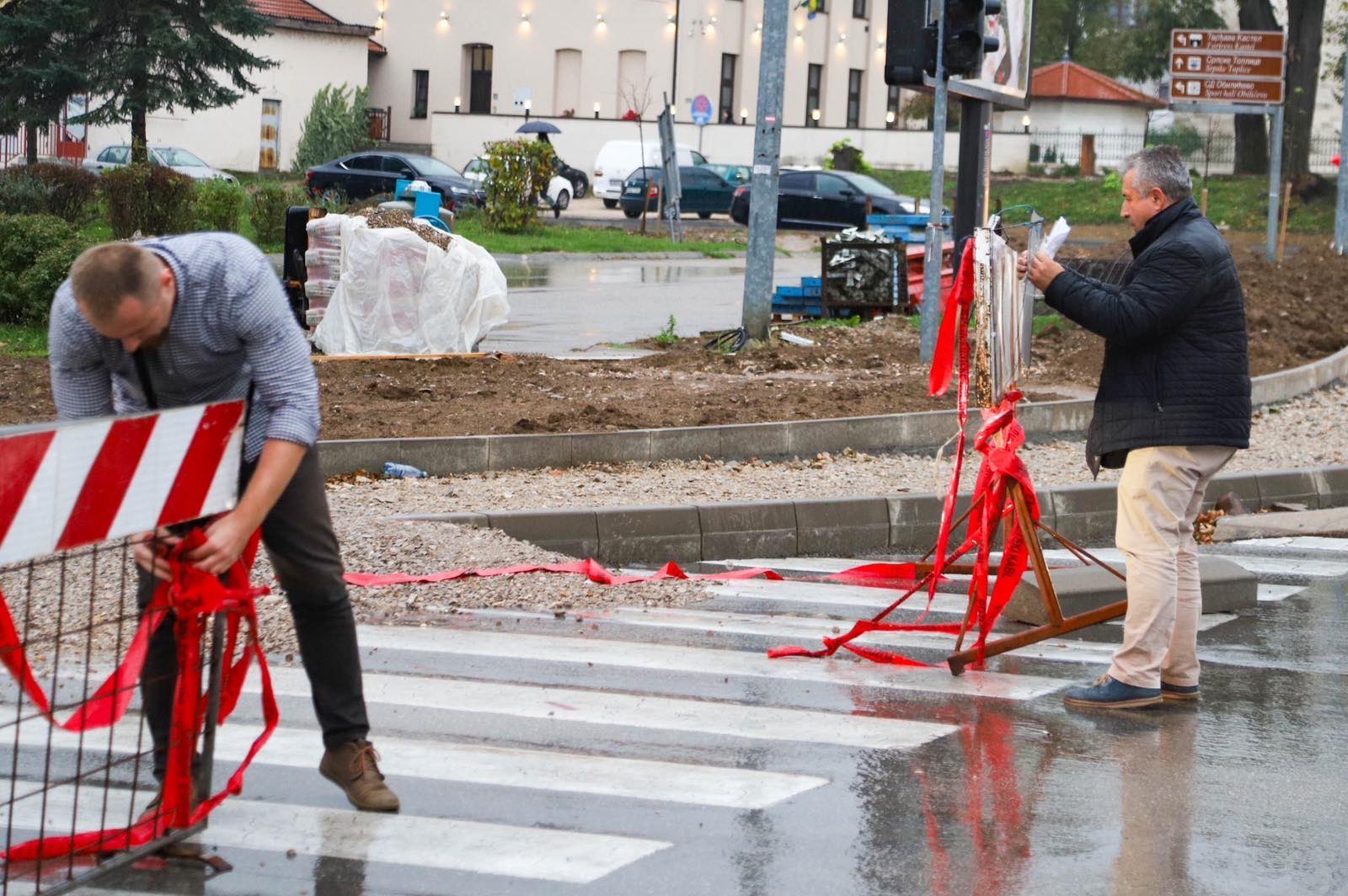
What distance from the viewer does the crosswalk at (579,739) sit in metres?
4.56

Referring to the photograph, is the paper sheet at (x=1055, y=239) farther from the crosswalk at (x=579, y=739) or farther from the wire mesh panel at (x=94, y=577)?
the wire mesh panel at (x=94, y=577)

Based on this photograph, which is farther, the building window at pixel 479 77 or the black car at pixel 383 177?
the building window at pixel 479 77

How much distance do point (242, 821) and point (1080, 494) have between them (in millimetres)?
7031

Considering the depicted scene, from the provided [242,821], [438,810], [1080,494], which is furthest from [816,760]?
[1080,494]

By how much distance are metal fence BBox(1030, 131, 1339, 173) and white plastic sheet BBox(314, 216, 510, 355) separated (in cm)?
A: 4143

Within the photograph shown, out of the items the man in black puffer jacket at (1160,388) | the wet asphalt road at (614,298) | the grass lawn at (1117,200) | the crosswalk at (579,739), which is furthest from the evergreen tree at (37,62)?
the man in black puffer jacket at (1160,388)

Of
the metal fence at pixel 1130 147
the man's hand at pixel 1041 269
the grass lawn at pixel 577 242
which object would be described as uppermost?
the metal fence at pixel 1130 147

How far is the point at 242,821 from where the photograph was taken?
4758 millimetres

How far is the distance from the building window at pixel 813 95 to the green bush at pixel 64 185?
1504 inches

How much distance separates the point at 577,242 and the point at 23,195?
1137 centimetres

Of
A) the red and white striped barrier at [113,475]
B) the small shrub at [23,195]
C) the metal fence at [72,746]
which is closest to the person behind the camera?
the red and white striped barrier at [113,475]

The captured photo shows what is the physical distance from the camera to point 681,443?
11383mm

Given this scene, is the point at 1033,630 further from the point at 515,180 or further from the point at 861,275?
the point at 515,180

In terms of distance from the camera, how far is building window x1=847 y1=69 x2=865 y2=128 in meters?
62.2
